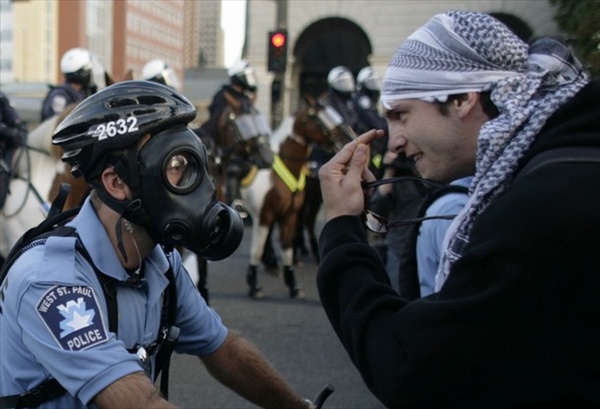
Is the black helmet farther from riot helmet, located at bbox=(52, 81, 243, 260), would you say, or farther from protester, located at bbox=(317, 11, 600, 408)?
protester, located at bbox=(317, 11, 600, 408)

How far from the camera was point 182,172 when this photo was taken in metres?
1.87

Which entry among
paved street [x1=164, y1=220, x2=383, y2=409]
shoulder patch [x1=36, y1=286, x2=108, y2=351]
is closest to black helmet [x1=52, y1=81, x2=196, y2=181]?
shoulder patch [x1=36, y1=286, x2=108, y2=351]

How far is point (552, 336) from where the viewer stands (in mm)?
1229

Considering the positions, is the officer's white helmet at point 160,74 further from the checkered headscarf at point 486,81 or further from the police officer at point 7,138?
the checkered headscarf at point 486,81

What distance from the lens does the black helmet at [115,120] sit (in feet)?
5.95

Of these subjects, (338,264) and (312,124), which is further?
(312,124)

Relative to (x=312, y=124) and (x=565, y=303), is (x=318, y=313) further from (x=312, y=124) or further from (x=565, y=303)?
(x=565, y=303)

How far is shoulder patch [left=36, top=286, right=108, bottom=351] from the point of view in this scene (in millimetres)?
1699

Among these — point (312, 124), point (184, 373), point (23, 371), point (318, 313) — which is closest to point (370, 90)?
point (312, 124)

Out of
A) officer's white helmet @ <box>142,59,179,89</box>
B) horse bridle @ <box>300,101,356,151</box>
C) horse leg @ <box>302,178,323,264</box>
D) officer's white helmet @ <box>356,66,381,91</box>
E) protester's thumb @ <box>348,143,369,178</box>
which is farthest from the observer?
officer's white helmet @ <box>356,66,381,91</box>

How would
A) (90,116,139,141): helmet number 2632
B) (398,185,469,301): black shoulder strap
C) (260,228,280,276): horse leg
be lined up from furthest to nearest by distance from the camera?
(260,228,280,276): horse leg, (398,185,469,301): black shoulder strap, (90,116,139,141): helmet number 2632

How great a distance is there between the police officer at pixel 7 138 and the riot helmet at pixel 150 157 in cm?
414

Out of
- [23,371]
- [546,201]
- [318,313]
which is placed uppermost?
[546,201]

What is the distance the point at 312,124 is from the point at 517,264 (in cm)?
713
